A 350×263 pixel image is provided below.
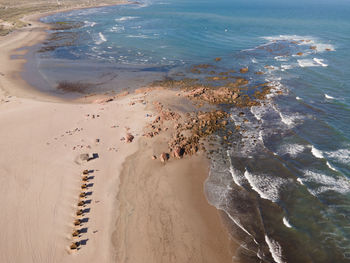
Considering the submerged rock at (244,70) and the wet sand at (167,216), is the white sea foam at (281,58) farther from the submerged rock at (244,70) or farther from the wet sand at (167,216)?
the wet sand at (167,216)

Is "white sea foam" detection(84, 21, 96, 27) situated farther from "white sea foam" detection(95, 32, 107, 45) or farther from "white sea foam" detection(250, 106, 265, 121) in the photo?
"white sea foam" detection(250, 106, 265, 121)

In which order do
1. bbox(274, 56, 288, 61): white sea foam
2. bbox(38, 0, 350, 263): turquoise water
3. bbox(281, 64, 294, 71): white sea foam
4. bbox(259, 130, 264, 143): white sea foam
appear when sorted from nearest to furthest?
bbox(38, 0, 350, 263): turquoise water < bbox(259, 130, 264, 143): white sea foam < bbox(281, 64, 294, 71): white sea foam < bbox(274, 56, 288, 61): white sea foam

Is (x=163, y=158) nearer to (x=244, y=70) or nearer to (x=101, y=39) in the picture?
(x=244, y=70)

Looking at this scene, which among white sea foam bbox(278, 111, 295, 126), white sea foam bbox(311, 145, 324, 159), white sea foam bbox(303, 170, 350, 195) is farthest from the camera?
white sea foam bbox(278, 111, 295, 126)

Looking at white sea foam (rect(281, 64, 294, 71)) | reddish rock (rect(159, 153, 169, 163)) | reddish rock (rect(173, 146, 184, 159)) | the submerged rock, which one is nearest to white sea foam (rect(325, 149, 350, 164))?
reddish rock (rect(173, 146, 184, 159))

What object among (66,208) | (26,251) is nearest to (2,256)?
(26,251)

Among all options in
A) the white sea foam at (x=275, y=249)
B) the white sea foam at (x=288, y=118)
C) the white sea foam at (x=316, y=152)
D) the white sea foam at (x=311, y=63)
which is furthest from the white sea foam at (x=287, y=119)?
the white sea foam at (x=311, y=63)
